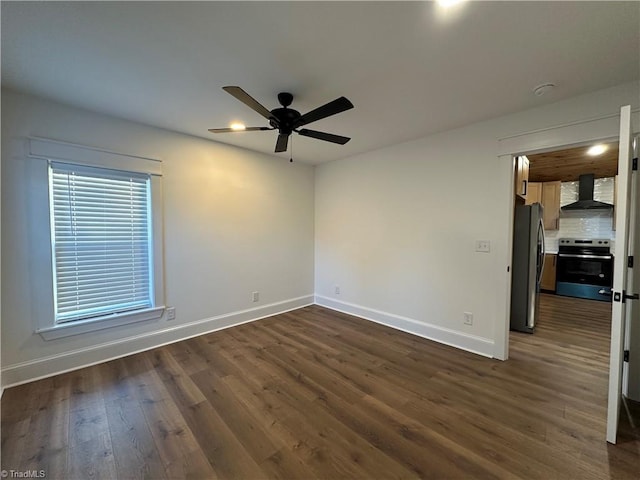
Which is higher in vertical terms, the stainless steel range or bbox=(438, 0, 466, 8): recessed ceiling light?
bbox=(438, 0, 466, 8): recessed ceiling light

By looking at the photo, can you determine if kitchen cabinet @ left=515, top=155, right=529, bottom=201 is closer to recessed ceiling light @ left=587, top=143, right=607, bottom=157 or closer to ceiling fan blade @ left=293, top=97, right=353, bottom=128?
recessed ceiling light @ left=587, top=143, right=607, bottom=157

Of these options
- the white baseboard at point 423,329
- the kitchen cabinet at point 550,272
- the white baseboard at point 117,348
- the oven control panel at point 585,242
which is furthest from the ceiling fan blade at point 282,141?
the oven control panel at point 585,242

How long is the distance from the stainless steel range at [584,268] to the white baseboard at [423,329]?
12.8 feet

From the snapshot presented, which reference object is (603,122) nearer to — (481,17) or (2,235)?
(481,17)

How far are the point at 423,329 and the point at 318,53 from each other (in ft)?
10.2

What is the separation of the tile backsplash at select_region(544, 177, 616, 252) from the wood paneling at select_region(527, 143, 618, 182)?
21cm

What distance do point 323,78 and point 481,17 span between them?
1.03 metres

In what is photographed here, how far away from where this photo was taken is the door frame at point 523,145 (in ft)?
6.97

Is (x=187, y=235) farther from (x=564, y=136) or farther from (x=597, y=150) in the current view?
(x=597, y=150)

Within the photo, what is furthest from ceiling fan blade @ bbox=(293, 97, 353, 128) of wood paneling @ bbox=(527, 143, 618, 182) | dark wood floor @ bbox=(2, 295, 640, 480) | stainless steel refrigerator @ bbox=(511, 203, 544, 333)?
wood paneling @ bbox=(527, 143, 618, 182)

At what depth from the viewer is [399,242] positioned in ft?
11.5

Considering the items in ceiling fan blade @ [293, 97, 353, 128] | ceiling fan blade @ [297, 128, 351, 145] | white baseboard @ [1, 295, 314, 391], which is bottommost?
white baseboard @ [1, 295, 314, 391]

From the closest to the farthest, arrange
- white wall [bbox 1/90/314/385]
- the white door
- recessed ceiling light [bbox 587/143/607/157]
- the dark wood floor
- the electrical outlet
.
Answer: the dark wood floor, the white door, white wall [bbox 1/90/314/385], the electrical outlet, recessed ceiling light [bbox 587/143/607/157]

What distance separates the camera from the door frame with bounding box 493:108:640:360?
6.97 feet
